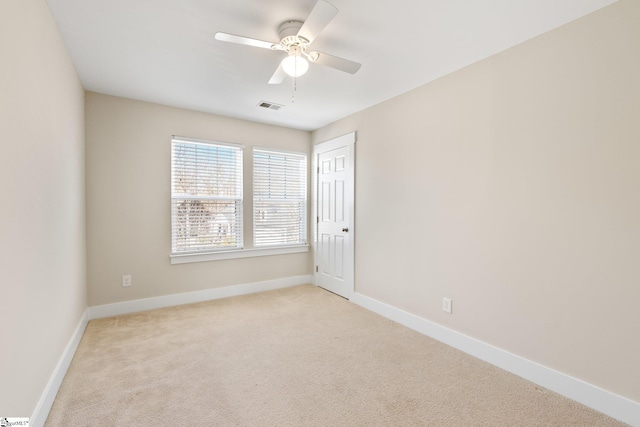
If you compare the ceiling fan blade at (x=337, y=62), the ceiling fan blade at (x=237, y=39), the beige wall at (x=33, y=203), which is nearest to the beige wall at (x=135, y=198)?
the beige wall at (x=33, y=203)

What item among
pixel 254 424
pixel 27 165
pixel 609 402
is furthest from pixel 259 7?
pixel 609 402

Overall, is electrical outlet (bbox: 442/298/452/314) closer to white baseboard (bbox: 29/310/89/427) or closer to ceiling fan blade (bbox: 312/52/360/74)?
ceiling fan blade (bbox: 312/52/360/74)

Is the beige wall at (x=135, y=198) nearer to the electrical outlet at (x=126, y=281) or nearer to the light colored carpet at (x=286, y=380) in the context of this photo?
the electrical outlet at (x=126, y=281)

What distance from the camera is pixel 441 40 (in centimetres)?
221

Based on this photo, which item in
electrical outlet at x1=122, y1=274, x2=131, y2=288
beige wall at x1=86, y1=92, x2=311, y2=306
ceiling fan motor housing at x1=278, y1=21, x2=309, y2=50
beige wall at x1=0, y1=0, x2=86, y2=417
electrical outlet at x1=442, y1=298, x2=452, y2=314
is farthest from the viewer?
electrical outlet at x1=122, y1=274, x2=131, y2=288

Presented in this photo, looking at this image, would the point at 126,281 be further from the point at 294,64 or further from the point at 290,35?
the point at 290,35

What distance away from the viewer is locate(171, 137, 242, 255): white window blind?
12.4 ft

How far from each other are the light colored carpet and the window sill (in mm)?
799

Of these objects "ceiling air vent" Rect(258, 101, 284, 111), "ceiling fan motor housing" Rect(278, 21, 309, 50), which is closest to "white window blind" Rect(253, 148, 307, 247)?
"ceiling air vent" Rect(258, 101, 284, 111)

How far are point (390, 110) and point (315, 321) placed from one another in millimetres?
2545

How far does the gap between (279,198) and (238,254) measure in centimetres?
105

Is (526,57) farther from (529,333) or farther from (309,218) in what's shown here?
(309,218)

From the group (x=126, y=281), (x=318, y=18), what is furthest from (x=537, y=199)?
(x=126, y=281)

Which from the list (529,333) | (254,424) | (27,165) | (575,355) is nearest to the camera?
(27,165)
